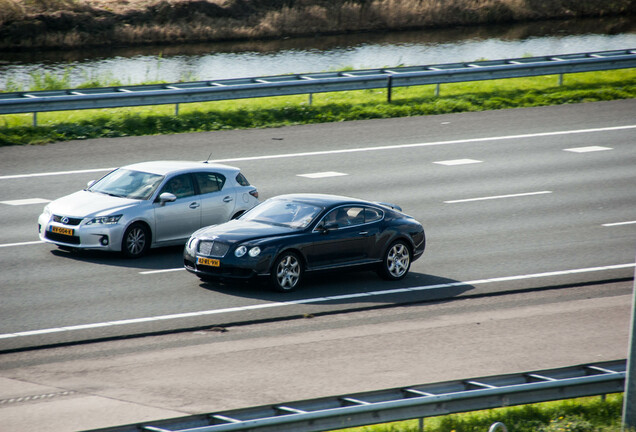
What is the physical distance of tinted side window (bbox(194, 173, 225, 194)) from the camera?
1792cm

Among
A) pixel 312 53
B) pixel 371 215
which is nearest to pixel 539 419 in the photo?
pixel 371 215

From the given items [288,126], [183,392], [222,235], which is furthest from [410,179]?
[183,392]

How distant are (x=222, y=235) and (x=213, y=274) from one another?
610mm

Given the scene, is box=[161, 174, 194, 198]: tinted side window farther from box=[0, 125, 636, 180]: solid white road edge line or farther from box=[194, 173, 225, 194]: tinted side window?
box=[0, 125, 636, 180]: solid white road edge line

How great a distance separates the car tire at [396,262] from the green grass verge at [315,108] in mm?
11715

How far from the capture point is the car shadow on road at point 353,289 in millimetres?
15133

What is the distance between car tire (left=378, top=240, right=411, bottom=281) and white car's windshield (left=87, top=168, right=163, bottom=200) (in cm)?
416

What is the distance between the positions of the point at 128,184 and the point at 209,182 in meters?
1.40

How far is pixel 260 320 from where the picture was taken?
45.5ft

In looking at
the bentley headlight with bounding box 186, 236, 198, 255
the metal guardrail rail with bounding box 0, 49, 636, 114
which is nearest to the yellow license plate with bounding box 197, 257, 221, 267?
the bentley headlight with bounding box 186, 236, 198, 255

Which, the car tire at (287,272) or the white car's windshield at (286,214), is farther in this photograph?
the white car's windshield at (286,214)

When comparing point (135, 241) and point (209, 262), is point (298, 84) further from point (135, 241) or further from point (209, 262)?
point (209, 262)

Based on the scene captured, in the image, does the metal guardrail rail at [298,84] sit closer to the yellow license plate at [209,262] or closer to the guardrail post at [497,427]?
the yellow license plate at [209,262]

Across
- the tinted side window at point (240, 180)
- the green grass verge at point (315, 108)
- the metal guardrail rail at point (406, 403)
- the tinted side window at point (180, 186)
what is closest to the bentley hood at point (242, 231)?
the tinted side window at point (180, 186)
